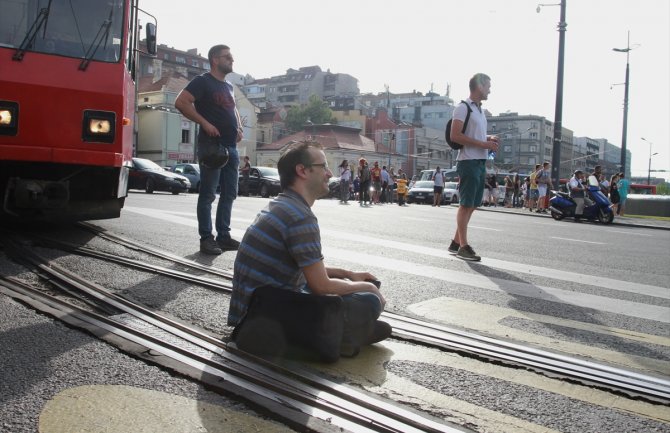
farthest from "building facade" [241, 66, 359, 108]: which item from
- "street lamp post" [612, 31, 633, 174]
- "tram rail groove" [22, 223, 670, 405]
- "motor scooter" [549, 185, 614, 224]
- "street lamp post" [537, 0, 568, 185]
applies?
"tram rail groove" [22, 223, 670, 405]

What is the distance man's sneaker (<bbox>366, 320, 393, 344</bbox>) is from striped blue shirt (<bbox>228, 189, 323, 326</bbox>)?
0.44 metres

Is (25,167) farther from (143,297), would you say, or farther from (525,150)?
(525,150)

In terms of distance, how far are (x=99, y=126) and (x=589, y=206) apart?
574 inches

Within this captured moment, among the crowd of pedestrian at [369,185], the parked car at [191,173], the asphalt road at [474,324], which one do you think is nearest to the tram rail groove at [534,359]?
the asphalt road at [474,324]

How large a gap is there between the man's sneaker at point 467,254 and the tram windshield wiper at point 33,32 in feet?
16.0

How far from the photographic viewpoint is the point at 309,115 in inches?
3733

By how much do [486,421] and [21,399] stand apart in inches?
68.6

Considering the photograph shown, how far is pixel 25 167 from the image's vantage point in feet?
18.5

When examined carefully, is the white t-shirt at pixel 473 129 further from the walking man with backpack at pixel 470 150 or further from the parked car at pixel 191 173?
the parked car at pixel 191 173

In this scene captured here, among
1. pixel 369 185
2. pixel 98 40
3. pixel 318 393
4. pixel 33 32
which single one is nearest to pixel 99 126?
pixel 98 40

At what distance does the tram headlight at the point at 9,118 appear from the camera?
17.5 feet

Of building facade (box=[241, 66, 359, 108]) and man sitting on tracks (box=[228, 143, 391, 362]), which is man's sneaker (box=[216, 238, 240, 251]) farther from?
building facade (box=[241, 66, 359, 108])

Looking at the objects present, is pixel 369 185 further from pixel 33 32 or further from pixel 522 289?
pixel 522 289

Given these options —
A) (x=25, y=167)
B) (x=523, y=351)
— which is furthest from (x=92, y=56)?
(x=523, y=351)
